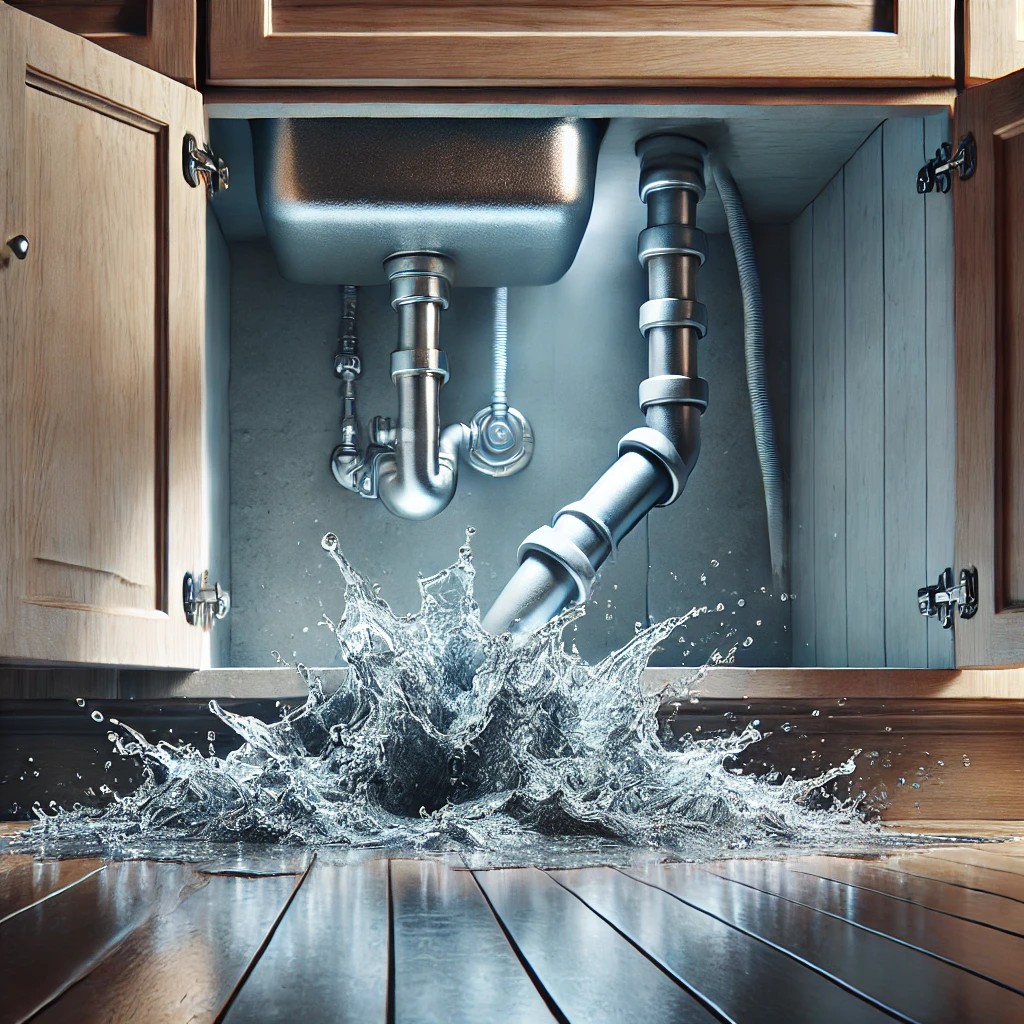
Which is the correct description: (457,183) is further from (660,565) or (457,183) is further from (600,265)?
(660,565)

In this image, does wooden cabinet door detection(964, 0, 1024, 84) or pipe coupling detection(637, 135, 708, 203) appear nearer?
wooden cabinet door detection(964, 0, 1024, 84)

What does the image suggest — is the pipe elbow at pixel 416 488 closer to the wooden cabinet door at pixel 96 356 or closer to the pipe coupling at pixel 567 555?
the pipe coupling at pixel 567 555

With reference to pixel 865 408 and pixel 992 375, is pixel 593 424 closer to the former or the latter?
pixel 865 408

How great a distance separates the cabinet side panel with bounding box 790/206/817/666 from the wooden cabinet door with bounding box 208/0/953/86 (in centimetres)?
66

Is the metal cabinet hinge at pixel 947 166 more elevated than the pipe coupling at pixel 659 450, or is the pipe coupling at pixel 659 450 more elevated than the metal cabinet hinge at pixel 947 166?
the metal cabinet hinge at pixel 947 166

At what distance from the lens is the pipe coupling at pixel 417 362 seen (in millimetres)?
2049

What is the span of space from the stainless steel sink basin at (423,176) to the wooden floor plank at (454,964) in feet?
3.87

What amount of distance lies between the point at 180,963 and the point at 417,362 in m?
1.46

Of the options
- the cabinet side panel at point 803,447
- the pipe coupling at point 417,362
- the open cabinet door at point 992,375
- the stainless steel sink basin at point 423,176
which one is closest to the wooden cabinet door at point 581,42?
the open cabinet door at point 992,375

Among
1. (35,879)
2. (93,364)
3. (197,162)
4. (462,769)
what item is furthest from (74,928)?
(197,162)

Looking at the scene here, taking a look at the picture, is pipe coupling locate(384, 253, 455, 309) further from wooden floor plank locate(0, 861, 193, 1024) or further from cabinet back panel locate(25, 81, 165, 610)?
wooden floor plank locate(0, 861, 193, 1024)

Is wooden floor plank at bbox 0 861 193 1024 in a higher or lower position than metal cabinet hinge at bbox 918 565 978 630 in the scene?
lower

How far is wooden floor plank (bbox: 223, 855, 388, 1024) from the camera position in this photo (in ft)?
1.90

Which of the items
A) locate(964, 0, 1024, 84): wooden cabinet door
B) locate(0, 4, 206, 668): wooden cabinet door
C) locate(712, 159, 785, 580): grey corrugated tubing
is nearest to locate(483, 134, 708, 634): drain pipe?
locate(712, 159, 785, 580): grey corrugated tubing
